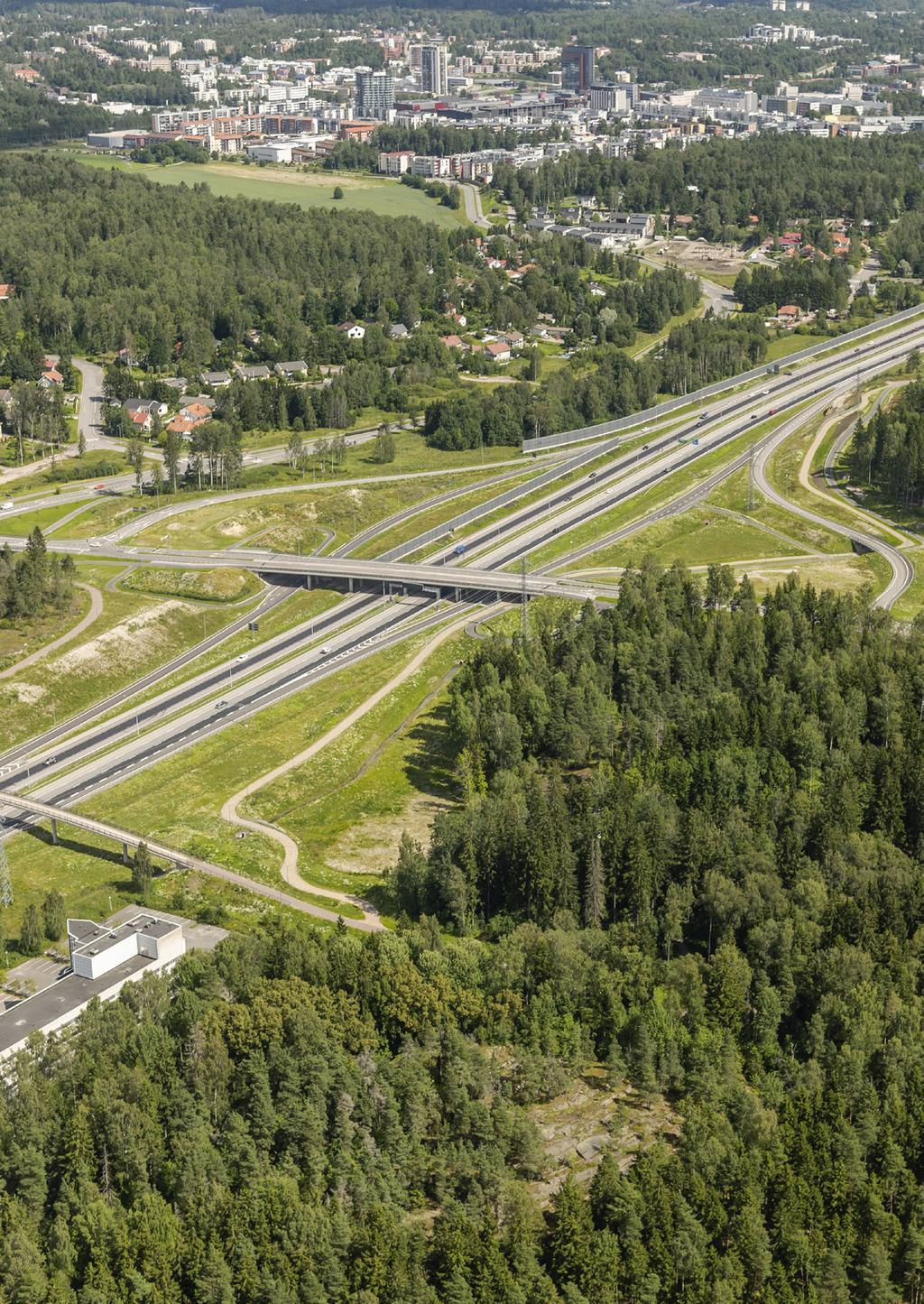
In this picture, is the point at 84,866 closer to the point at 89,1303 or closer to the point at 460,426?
the point at 89,1303

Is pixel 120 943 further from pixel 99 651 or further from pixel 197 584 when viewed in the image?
pixel 197 584

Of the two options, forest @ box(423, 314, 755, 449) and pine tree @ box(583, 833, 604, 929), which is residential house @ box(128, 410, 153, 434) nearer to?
forest @ box(423, 314, 755, 449)

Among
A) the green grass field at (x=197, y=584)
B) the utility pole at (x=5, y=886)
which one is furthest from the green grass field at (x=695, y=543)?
the utility pole at (x=5, y=886)

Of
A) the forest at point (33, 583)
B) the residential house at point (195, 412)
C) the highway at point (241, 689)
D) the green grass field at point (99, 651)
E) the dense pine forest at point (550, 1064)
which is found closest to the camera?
the dense pine forest at point (550, 1064)

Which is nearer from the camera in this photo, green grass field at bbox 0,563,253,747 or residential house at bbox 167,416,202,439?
green grass field at bbox 0,563,253,747

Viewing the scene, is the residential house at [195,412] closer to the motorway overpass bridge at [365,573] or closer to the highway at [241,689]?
the motorway overpass bridge at [365,573]

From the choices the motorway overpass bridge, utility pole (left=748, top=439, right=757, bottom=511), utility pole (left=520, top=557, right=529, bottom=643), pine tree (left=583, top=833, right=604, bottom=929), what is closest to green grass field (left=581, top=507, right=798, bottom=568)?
utility pole (left=748, top=439, right=757, bottom=511)

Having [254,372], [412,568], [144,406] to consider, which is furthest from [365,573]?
[254,372]
